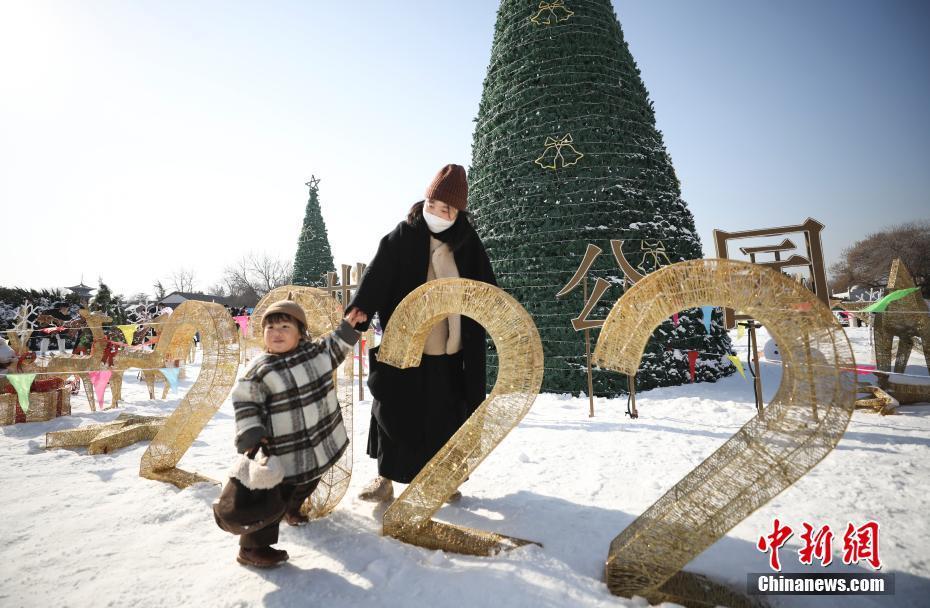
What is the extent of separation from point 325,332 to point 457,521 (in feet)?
5.29

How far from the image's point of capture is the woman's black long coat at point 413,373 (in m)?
2.82

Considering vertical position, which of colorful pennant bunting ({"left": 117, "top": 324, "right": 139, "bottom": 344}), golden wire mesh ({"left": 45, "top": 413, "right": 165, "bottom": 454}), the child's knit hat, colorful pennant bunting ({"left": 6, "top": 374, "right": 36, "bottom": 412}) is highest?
the child's knit hat

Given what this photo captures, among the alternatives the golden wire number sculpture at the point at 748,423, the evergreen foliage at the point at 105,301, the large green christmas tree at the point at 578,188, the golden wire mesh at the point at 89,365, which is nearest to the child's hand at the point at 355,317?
the golden wire number sculpture at the point at 748,423

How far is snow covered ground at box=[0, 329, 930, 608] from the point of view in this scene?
1.94 meters

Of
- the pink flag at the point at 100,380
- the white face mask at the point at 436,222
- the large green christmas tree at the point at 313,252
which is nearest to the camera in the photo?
the white face mask at the point at 436,222

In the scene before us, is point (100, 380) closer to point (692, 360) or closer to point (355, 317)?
point (355, 317)

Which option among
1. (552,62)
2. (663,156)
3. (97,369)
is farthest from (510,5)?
(97,369)

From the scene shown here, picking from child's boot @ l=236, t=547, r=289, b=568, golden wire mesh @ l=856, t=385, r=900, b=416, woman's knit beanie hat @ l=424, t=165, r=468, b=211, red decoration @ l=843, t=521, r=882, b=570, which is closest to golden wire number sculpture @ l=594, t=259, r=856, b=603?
red decoration @ l=843, t=521, r=882, b=570

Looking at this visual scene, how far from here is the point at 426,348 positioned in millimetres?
2881

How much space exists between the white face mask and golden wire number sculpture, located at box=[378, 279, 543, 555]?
2.20 ft

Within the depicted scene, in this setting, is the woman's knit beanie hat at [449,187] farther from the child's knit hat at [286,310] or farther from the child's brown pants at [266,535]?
the child's brown pants at [266,535]

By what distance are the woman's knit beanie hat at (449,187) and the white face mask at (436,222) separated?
12 centimetres

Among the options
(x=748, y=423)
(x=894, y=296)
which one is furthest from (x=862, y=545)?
(x=894, y=296)

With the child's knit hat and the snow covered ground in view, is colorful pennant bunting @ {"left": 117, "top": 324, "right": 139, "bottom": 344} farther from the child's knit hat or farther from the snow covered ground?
the child's knit hat
